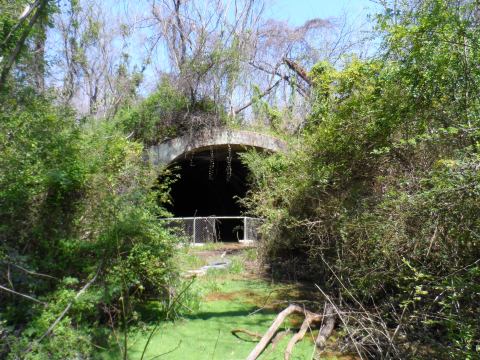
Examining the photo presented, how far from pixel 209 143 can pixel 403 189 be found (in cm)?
865

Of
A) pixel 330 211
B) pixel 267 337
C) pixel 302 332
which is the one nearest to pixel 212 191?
pixel 330 211

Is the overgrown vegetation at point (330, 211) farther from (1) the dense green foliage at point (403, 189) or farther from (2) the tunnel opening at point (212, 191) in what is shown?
(2) the tunnel opening at point (212, 191)

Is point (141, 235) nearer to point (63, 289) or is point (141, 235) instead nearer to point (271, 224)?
point (63, 289)

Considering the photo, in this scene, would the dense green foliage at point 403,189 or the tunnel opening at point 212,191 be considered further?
the tunnel opening at point 212,191

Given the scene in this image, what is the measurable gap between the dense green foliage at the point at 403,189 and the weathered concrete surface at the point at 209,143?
183 inches

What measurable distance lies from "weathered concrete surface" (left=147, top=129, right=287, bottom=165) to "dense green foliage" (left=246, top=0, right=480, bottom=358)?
15.3 feet

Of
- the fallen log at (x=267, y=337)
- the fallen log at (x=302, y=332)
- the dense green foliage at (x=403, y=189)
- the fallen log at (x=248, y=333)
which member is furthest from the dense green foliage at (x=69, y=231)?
the dense green foliage at (x=403, y=189)

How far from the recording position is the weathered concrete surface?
13430 millimetres

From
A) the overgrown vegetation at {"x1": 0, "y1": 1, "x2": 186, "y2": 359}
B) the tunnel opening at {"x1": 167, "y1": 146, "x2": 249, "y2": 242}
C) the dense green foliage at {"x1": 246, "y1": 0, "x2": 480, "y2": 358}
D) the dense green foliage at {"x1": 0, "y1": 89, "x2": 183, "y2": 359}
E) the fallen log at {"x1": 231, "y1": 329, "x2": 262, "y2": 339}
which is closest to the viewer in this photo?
the dense green foliage at {"x1": 246, "y1": 0, "x2": 480, "y2": 358}

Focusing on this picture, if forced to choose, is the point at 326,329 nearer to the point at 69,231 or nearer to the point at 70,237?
the point at 70,237

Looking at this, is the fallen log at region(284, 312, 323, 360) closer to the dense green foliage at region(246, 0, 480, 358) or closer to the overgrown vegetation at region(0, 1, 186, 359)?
the dense green foliage at region(246, 0, 480, 358)

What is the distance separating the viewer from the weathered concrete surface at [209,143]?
13430 mm

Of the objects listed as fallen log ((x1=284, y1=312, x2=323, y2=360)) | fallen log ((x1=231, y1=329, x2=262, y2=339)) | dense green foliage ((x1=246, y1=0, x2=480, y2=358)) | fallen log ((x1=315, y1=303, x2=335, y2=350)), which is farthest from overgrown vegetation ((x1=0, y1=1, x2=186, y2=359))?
dense green foliage ((x1=246, y1=0, x2=480, y2=358))

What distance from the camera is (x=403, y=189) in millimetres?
6000
